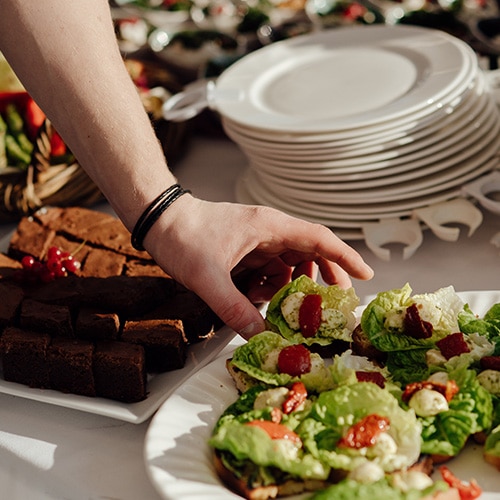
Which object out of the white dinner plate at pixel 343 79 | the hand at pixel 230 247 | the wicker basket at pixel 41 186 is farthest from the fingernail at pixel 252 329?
the wicker basket at pixel 41 186

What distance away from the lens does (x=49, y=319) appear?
1496mm

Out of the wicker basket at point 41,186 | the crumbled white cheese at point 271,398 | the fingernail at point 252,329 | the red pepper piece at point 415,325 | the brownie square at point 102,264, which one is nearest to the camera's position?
the crumbled white cheese at point 271,398

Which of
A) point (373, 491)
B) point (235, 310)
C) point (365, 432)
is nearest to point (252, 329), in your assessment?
point (235, 310)

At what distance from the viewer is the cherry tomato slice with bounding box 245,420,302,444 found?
3.66ft

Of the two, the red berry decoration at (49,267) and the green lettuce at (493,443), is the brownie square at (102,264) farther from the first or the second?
the green lettuce at (493,443)

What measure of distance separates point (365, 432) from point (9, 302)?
795 millimetres

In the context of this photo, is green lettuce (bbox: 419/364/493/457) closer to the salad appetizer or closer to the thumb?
the salad appetizer

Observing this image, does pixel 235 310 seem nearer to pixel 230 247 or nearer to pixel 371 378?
pixel 230 247

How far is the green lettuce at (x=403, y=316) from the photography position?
1.33m

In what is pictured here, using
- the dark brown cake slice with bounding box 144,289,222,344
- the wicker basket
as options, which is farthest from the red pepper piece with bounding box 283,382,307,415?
the wicker basket

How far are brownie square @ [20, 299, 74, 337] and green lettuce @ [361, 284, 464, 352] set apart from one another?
54cm

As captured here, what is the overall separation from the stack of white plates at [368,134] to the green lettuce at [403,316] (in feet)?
1.52

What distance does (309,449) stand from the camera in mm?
1105

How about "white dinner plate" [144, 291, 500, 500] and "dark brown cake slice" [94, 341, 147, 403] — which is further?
"dark brown cake slice" [94, 341, 147, 403]
